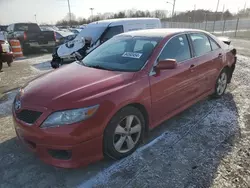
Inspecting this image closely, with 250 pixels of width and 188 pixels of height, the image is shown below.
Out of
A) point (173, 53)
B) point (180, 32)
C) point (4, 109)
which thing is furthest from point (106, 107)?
point (4, 109)

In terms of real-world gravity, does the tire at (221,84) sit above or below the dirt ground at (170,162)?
above

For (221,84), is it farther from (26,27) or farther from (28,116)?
(26,27)

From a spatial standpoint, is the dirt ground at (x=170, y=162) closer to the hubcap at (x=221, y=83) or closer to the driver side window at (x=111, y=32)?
the hubcap at (x=221, y=83)

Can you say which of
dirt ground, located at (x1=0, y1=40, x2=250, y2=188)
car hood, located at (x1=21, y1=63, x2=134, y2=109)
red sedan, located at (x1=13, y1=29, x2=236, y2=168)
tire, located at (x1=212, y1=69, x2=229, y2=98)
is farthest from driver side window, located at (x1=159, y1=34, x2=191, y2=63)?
tire, located at (x1=212, y1=69, x2=229, y2=98)

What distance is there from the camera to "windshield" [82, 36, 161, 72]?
320 centimetres

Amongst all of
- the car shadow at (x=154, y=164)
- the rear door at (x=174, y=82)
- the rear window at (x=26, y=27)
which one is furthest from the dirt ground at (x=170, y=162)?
the rear window at (x=26, y=27)

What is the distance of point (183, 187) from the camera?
2.43 m

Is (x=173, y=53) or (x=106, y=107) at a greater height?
(x=173, y=53)

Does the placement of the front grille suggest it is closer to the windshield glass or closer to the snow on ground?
the windshield glass

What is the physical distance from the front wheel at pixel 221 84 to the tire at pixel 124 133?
8.21 ft

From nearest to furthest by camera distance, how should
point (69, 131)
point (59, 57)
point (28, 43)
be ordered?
point (69, 131), point (59, 57), point (28, 43)

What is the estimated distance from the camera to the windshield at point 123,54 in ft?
10.5

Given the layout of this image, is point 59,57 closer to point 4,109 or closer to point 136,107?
point 4,109

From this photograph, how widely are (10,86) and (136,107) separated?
16.0 feet
